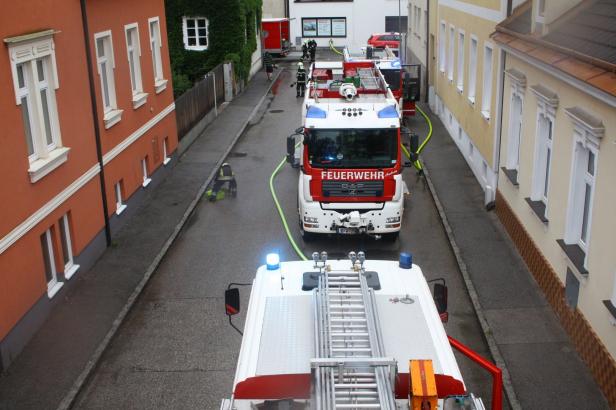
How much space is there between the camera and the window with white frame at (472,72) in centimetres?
2009

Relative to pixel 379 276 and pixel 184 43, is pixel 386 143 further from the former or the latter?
pixel 184 43

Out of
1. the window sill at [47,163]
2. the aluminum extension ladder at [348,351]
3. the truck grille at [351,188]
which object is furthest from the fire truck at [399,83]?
the aluminum extension ladder at [348,351]

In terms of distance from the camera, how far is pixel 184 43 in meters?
32.7

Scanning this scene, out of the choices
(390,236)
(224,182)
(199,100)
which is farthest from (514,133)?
(199,100)

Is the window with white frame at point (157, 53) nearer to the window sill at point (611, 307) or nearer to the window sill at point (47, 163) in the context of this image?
the window sill at point (47, 163)

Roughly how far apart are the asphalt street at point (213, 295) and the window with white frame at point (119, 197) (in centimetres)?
155

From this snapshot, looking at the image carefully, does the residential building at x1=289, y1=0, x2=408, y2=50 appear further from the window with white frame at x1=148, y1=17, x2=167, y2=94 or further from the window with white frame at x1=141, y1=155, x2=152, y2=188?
the window with white frame at x1=141, y1=155, x2=152, y2=188

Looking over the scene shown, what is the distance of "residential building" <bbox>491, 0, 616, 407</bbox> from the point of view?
9531mm

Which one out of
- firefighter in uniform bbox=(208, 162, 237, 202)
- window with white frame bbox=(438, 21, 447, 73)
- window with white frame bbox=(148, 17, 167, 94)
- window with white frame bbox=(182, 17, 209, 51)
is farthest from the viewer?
window with white frame bbox=(182, 17, 209, 51)

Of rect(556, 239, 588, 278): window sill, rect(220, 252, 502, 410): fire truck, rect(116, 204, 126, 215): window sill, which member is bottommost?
rect(116, 204, 126, 215): window sill

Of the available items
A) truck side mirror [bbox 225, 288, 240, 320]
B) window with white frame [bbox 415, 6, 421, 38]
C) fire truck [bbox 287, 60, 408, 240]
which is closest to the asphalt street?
fire truck [bbox 287, 60, 408, 240]

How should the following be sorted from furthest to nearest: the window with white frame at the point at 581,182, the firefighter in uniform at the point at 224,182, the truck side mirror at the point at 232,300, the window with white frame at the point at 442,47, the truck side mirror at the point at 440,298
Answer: the window with white frame at the point at 442,47 → the firefighter in uniform at the point at 224,182 → the window with white frame at the point at 581,182 → the truck side mirror at the point at 232,300 → the truck side mirror at the point at 440,298

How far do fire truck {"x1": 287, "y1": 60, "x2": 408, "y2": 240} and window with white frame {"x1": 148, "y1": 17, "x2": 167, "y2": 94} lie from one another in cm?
650

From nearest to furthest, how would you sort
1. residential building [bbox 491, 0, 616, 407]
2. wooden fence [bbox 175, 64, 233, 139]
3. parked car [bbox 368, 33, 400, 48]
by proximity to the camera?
1. residential building [bbox 491, 0, 616, 407]
2. wooden fence [bbox 175, 64, 233, 139]
3. parked car [bbox 368, 33, 400, 48]
